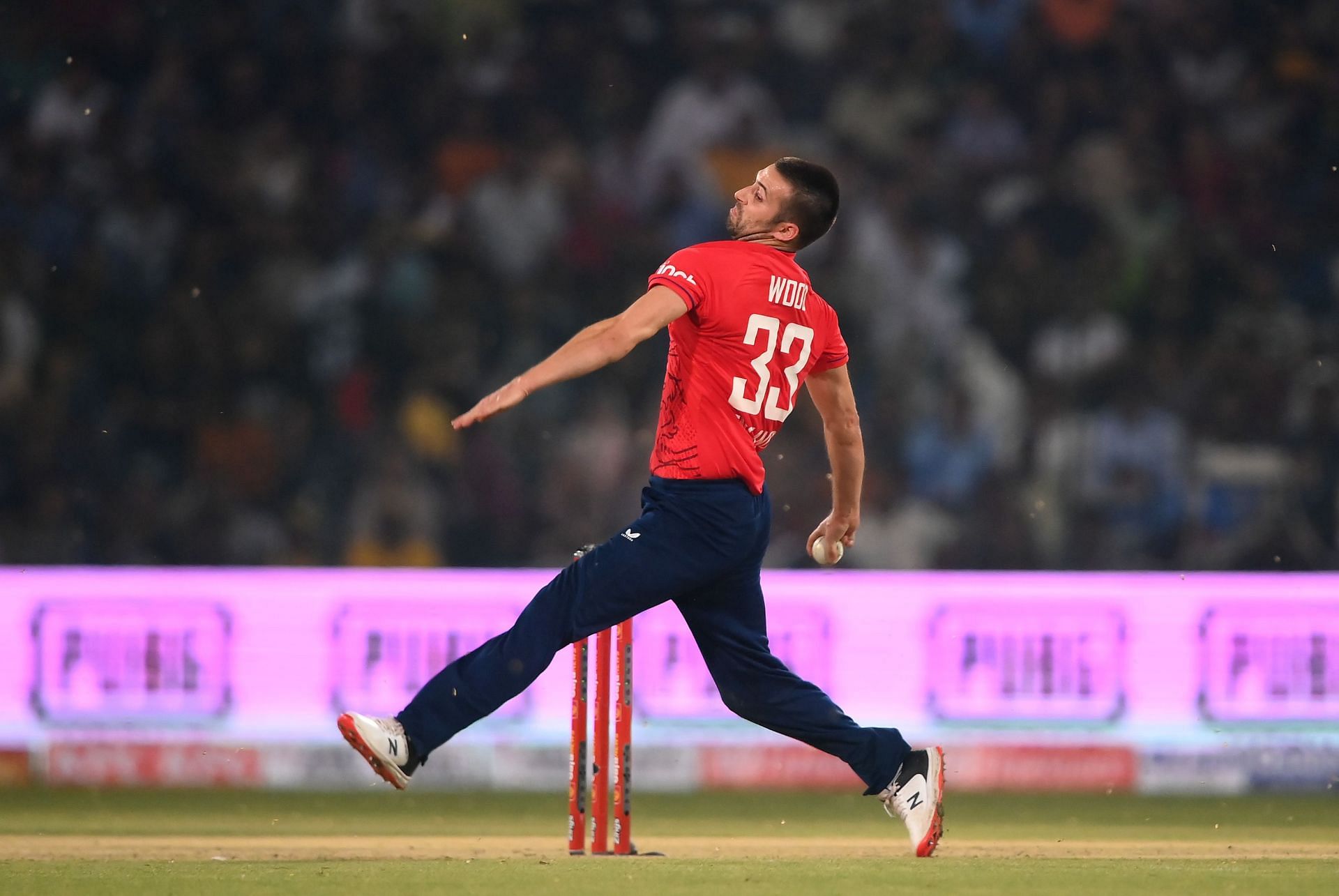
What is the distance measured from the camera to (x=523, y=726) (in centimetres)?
888

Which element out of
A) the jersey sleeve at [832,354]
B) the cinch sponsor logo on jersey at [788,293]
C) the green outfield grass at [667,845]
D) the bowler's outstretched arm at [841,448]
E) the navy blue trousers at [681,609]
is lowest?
the green outfield grass at [667,845]

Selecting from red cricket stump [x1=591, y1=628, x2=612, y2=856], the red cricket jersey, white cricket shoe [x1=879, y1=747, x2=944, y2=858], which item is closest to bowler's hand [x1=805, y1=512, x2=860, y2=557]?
the red cricket jersey

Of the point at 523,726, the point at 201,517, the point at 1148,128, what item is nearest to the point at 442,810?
the point at 523,726

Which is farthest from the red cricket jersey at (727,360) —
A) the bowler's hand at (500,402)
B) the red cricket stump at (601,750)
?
the red cricket stump at (601,750)

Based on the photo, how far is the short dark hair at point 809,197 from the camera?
530cm

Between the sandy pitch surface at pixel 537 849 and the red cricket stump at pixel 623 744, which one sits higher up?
the red cricket stump at pixel 623 744

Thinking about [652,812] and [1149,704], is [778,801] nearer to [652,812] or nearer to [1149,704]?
[652,812]

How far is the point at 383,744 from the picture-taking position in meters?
4.94

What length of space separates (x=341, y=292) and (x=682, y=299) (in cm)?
663

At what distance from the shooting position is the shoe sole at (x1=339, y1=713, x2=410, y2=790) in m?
4.89

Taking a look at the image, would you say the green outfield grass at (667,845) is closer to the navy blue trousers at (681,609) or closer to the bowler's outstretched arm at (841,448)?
the navy blue trousers at (681,609)

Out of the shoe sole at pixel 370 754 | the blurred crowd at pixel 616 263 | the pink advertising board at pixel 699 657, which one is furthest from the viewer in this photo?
the blurred crowd at pixel 616 263

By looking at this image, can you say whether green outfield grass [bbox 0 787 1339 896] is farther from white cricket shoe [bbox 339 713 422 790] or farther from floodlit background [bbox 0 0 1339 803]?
floodlit background [bbox 0 0 1339 803]

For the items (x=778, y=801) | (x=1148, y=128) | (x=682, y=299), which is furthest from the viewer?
(x=1148, y=128)
